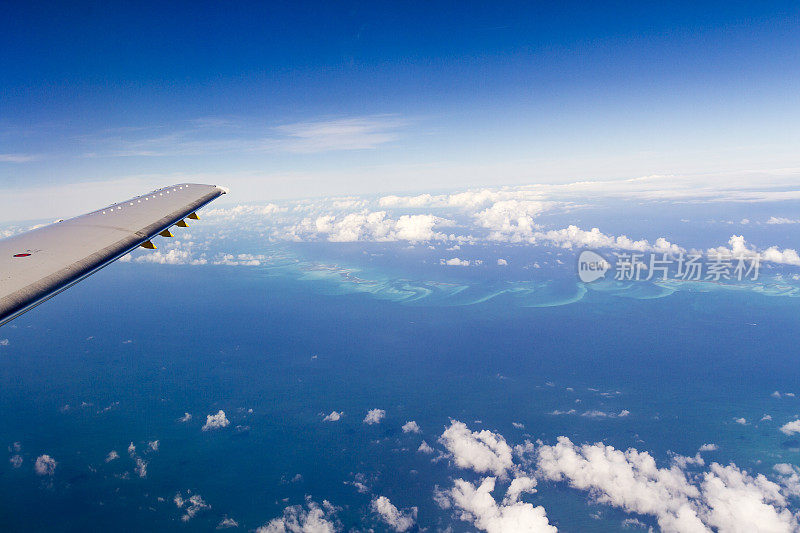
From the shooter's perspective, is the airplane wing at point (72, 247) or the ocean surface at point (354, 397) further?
the ocean surface at point (354, 397)

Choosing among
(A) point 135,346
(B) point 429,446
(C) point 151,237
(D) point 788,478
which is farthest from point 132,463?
(D) point 788,478

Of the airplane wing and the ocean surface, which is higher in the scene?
the airplane wing

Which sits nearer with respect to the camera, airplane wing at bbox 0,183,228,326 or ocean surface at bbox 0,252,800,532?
airplane wing at bbox 0,183,228,326

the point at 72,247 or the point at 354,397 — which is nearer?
the point at 72,247

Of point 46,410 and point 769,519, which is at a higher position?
point 46,410

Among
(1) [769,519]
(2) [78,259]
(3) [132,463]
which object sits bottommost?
(1) [769,519]

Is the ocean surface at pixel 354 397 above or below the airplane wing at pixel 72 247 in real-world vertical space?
below

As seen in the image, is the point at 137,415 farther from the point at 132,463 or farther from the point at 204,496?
the point at 204,496

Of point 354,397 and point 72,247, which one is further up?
point 72,247
